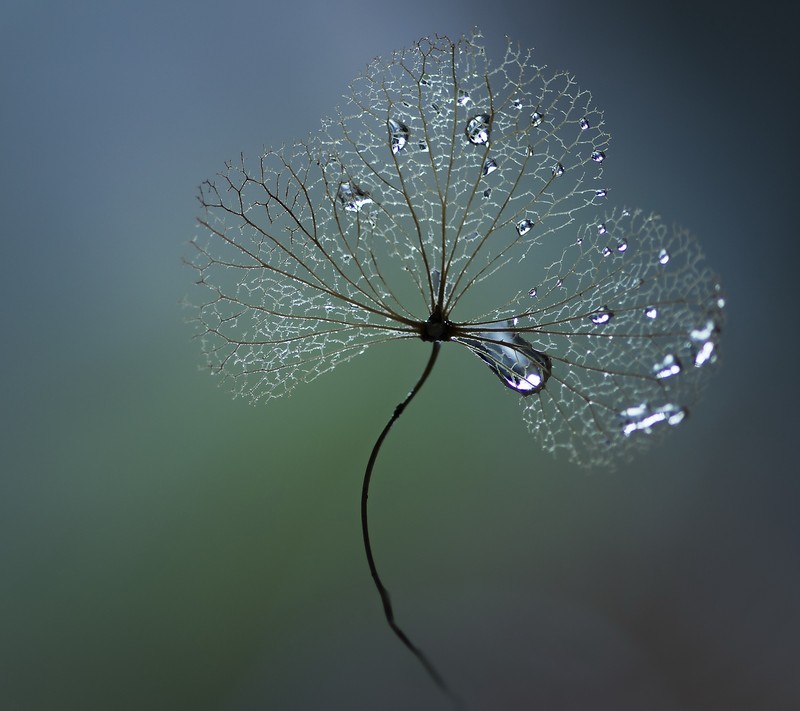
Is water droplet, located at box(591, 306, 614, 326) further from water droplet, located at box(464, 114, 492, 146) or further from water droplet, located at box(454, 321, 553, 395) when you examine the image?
water droplet, located at box(464, 114, 492, 146)

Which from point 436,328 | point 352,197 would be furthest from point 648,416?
point 352,197

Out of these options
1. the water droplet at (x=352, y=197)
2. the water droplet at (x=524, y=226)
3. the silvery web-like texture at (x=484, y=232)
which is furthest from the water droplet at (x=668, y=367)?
the water droplet at (x=352, y=197)

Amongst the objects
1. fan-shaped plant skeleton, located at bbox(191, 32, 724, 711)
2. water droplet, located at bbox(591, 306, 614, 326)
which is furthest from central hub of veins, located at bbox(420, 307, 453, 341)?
water droplet, located at bbox(591, 306, 614, 326)

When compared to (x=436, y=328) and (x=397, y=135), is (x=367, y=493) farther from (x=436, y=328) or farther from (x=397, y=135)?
(x=397, y=135)

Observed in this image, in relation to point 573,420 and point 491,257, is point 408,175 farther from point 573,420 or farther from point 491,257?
point 573,420

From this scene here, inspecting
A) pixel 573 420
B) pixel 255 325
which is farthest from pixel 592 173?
pixel 255 325

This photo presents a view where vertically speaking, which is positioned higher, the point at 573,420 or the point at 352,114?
the point at 352,114

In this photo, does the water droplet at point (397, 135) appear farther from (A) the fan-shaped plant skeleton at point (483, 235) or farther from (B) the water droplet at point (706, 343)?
(B) the water droplet at point (706, 343)
